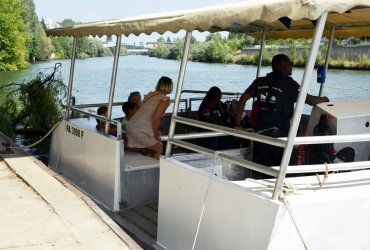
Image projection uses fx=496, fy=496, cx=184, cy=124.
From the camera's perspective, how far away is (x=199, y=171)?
405 cm

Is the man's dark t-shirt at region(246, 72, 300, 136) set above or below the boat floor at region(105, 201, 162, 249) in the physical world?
above

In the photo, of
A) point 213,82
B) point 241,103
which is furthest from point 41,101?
point 213,82

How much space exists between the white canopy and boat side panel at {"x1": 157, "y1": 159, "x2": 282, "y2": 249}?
1184 millimetres

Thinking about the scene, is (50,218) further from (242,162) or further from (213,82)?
(213,82)

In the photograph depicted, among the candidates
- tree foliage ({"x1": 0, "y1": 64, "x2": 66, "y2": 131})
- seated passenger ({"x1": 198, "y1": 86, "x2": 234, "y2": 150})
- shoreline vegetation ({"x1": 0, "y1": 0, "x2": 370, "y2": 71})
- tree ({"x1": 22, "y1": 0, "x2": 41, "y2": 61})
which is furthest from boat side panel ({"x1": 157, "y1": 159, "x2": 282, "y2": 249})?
tree ({"x1": 22, "y1": 0, "x2": 41, "y2": 61})

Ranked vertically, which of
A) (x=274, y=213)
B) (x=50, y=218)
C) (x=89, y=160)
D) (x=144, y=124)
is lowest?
(x=50, y=218)

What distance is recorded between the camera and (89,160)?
625 cm

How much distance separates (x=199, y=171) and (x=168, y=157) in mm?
520

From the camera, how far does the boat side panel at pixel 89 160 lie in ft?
18.4

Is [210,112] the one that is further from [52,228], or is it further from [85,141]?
[52,228]

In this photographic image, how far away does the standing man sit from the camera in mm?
4430

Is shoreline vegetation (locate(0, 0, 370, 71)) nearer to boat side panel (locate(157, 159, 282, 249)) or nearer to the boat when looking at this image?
the boat

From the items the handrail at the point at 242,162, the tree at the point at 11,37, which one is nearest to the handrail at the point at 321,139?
the handrail at the point at 242,162

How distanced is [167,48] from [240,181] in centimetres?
749
